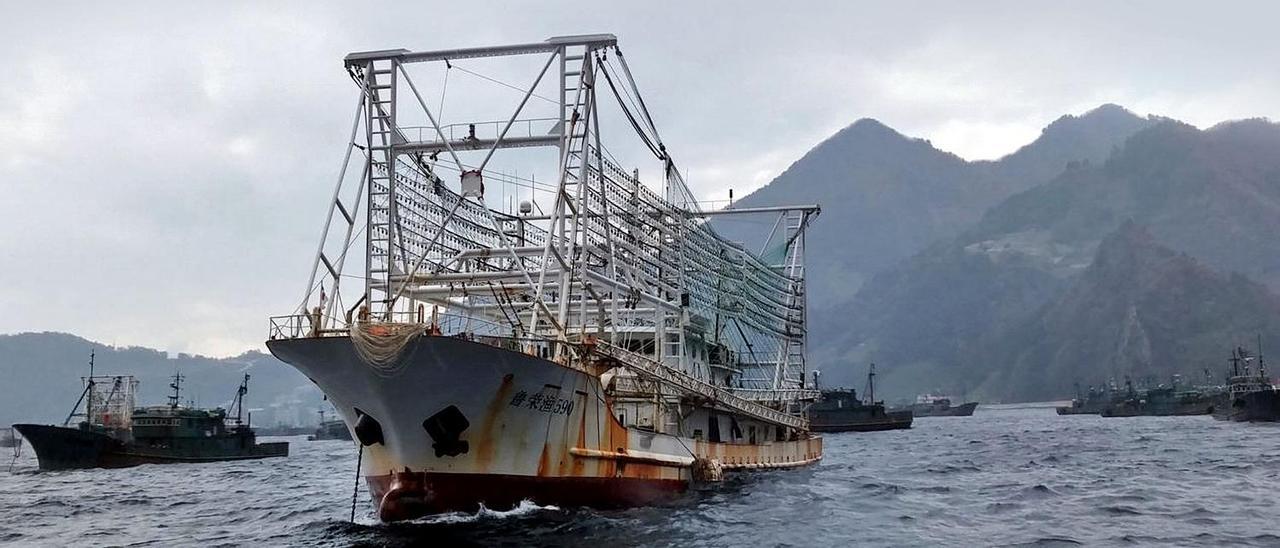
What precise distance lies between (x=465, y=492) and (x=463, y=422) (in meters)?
1.75

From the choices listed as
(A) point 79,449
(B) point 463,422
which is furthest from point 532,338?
(A) point 79,449

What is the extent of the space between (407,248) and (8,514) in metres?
16.6

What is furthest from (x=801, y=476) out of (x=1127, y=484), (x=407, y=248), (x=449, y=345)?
(x=449, y=345)

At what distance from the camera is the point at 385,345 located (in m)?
24.3

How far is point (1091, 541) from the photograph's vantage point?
80.6ft

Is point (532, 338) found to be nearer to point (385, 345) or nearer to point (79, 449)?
point (385, 345)

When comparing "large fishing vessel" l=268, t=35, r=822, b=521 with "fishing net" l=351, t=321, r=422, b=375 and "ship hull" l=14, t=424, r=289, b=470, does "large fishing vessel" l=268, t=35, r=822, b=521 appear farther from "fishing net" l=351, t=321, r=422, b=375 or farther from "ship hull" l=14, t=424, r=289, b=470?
"ship hull" l=14, t=424, r=289, b=470

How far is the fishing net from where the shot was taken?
24141 millimetres

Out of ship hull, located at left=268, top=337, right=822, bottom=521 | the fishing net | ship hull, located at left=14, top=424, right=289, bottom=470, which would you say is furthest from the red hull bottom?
ship hull, located at left=14, top=424, right=289, bottom=470

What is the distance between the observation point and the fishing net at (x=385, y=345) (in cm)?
2414

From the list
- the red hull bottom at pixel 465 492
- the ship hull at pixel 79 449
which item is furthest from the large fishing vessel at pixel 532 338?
the ship hull at pixel 79 449

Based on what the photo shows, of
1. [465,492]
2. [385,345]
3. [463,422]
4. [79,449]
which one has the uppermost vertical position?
[385,345]

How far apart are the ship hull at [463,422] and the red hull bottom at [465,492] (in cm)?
2

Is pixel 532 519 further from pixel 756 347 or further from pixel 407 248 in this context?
pixel 756 347
